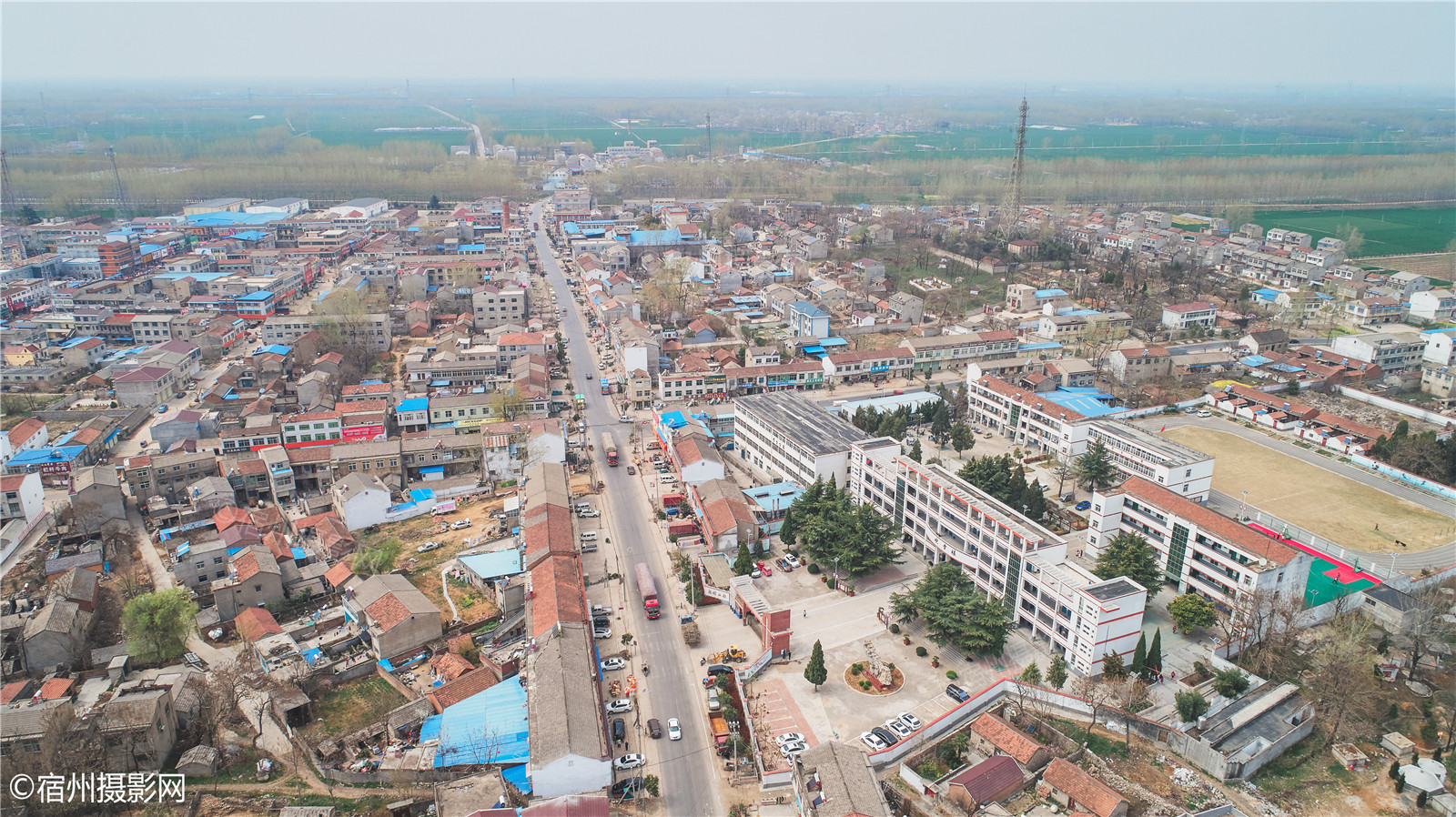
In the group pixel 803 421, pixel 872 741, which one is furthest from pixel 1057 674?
pixel 803 421

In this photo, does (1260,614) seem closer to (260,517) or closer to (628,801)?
(628,801)

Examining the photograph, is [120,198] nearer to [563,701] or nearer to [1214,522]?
[563,701]

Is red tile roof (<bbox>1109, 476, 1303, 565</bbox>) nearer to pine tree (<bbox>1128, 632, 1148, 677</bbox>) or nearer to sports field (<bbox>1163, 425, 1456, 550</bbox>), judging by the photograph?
pine tree (<bbox>1128, 632, 1148, 677</bbox>)

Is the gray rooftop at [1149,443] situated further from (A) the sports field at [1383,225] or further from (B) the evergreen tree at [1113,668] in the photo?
(A) the sports field at [1383,225]

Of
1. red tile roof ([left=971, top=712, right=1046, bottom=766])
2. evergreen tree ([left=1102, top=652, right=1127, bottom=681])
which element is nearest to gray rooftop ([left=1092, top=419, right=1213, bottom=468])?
evergreen tree ([left=1102, top=652, right=1127, bottom=681])

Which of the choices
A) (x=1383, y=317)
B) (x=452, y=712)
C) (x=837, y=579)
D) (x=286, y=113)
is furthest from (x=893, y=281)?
(x=286, y=113)

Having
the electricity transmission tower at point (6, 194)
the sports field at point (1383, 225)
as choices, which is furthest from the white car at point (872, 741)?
the electricity transmission tower at point (6, 194)
